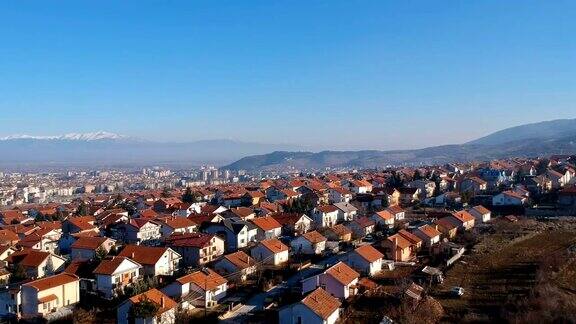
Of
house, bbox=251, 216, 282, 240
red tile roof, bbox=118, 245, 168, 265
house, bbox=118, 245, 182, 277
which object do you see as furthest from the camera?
house, bbox=251, 216, 282, 240

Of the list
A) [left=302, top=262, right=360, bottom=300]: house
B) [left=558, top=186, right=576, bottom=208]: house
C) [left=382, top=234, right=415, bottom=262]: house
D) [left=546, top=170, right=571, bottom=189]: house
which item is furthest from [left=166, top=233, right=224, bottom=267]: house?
[left=546, top=170, right=571, bottom=189]: house

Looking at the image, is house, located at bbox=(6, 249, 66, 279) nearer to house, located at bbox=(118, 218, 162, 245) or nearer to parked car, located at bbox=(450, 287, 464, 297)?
house, located at bbox=(118, 218, 162, 245)

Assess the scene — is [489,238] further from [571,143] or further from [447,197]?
[571,143]

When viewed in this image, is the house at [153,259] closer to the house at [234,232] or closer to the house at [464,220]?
the house at [234,232]

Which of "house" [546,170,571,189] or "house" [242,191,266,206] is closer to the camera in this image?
"house" [242,191,266,206]

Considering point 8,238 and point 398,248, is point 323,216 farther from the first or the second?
point 8,238

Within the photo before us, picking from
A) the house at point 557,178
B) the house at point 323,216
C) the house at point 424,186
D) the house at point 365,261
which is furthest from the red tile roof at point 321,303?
the house at point 557,178

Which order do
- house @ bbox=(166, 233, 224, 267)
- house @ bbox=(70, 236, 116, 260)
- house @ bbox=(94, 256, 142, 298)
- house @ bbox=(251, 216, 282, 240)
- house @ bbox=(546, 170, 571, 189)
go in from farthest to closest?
house @ bbox=(546, 170, 571, 189) → house @ bbox=(251, 216, 282, 240) → house @ bbox=(70, 236, 116, 260) → house @ bbox=(166, 233, 224, 267) → house @ bbox=(94, 256, 142, 298)

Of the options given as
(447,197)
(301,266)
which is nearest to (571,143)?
(447,197)
